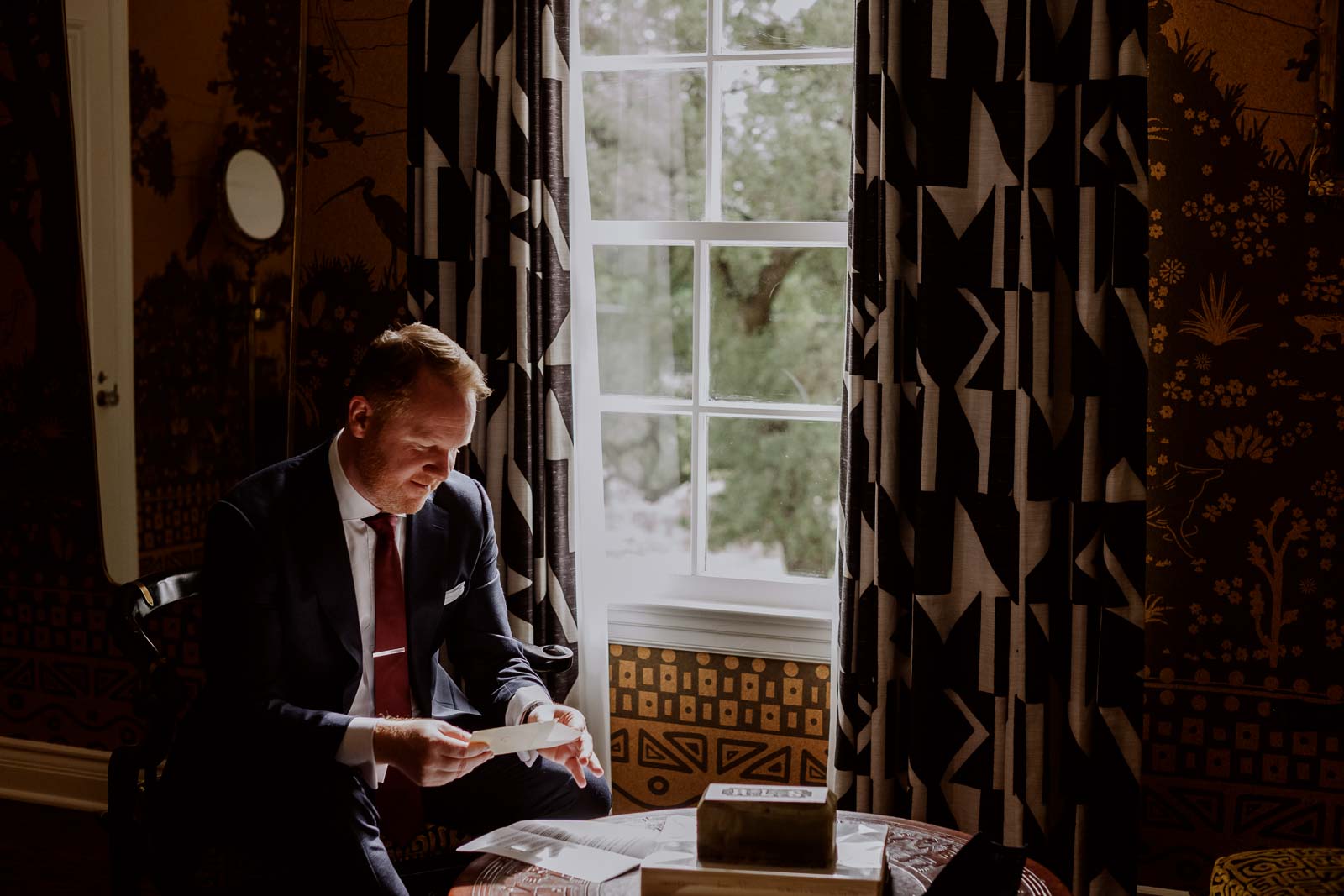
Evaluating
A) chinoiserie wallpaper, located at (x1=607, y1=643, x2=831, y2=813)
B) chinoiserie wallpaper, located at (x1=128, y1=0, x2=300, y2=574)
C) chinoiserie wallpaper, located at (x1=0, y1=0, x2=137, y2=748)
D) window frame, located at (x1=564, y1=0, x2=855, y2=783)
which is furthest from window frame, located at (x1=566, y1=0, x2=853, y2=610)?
chinoiserie wallpaper, located at (x1=0, y1=0, x2=137, y2=748)

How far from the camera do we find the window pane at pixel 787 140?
278 centimetres

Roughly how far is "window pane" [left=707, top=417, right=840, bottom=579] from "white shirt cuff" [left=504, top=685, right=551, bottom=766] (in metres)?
0.88

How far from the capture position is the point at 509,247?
8.82 ft

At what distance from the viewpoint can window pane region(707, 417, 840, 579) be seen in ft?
9.49

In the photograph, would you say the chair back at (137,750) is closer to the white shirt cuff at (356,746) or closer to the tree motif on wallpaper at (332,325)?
the white shirt cuff at (356,746)

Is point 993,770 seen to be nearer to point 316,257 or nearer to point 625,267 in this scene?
point 625,267

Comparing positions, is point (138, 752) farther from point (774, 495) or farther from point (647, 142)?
point (647, 142)

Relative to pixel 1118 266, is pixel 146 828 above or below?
below

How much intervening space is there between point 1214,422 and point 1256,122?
2.08 feet

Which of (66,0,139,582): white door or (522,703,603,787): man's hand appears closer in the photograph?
(522,703,603,787): man's hand

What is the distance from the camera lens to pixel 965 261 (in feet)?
7.89

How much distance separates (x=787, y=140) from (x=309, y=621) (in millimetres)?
1634

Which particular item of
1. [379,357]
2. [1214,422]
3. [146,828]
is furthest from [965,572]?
[146,828]

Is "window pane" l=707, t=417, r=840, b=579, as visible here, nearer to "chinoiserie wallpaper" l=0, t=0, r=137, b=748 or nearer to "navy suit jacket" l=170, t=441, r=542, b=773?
"navy suit jacket" l=170, t=441, r=542, b=773
